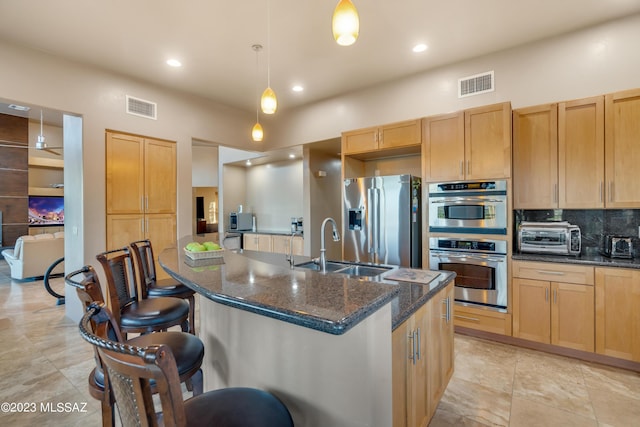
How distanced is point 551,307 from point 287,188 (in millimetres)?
5183

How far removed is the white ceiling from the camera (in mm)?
2660

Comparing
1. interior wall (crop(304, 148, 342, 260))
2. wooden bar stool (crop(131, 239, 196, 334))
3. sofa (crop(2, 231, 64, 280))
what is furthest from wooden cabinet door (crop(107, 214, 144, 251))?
sofa (crop(2, 231, 64, 280))

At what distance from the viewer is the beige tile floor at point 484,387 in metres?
1.99

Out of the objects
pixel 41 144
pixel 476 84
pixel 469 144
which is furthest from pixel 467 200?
pixel 41 144

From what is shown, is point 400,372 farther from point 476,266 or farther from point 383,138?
point 383,138

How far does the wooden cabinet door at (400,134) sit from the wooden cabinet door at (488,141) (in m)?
0.55

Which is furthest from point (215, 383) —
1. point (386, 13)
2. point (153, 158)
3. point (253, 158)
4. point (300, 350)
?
point (253, 158)

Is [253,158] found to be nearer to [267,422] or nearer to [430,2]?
[430,2]

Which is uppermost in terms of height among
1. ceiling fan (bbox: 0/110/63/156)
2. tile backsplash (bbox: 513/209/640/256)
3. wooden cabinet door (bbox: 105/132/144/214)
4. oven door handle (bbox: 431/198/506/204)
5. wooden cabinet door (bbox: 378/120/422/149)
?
ceiling fan (bbox: 0/110/63/156)

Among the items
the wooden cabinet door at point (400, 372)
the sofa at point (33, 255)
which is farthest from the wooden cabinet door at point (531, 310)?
the sofa at point (33, 255)

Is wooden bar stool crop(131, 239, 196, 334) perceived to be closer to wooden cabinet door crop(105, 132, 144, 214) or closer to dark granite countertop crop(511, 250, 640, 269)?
wooden cabinet door crop(105, 132, 144, 214)

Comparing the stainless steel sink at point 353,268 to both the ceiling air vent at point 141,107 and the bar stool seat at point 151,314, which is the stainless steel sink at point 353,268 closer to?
the bar stool seat at point 151,314

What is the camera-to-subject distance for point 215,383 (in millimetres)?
1661

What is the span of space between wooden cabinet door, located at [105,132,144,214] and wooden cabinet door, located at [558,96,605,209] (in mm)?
5011
